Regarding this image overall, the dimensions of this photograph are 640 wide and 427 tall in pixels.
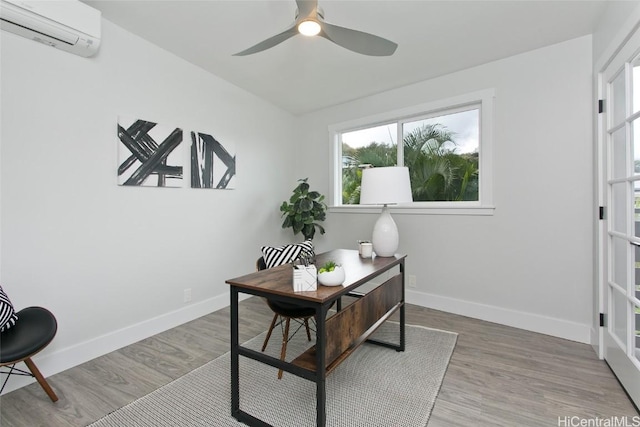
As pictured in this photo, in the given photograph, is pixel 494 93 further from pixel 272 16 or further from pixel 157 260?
pixel 157 260

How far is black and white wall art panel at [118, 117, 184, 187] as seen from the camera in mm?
2369

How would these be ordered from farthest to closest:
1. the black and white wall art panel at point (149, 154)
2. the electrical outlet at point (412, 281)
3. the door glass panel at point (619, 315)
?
the electrical outlet at point (412, 281), the black and white wall art panel at point (149, 154), the door glass panel at point (619, 315)

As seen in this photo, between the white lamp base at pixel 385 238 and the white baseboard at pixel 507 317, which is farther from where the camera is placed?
the white baseboard at pixel 507 317

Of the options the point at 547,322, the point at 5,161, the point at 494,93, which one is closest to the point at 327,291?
the point at 5,161

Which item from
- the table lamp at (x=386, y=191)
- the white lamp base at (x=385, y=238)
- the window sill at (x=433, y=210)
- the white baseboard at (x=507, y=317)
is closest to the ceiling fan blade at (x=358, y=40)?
the table lamp at (x=386, y=191)

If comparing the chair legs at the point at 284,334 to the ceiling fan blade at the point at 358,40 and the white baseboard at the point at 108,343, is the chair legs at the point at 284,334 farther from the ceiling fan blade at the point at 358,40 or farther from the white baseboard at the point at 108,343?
the ceiling fan blade at the point at 358,40

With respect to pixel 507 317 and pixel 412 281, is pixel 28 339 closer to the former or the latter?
pixel 412 281

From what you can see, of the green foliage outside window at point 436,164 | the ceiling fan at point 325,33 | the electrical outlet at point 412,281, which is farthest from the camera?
the electrical outlet at point 412,281

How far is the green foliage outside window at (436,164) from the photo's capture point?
3037 millimetres

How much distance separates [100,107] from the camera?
7.32 feet

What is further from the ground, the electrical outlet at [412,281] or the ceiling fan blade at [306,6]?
the ceiling fan blade at [306,6]

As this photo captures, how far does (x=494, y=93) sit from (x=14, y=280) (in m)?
4.00

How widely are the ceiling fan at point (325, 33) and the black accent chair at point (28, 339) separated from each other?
2.02m

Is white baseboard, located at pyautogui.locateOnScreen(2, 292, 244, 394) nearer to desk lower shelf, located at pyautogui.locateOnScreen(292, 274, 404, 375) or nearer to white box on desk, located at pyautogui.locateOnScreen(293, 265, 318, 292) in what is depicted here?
desk lower shelf, located at pyautogui.locateOnScreen(292, 274, 404, 375)
